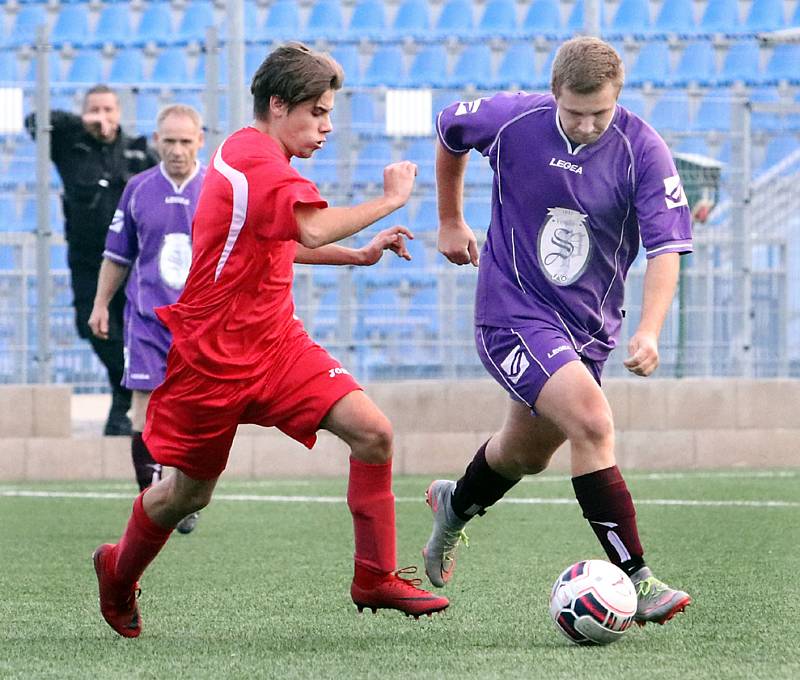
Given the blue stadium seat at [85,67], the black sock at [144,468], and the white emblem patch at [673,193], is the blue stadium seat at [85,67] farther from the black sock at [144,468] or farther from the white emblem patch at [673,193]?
the white emblem patch at [673,193]

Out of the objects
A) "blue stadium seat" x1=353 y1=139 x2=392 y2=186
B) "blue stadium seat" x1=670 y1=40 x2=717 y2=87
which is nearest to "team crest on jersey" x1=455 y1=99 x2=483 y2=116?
"blue stadium seat" x1=353 y1=139 x2=392 y2=186

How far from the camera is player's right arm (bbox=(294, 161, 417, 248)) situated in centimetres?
388

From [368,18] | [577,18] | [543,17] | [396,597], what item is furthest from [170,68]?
[396,597]

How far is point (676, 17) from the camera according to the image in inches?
736

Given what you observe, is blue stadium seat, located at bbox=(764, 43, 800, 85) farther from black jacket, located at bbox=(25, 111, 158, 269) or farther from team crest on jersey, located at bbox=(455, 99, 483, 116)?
team crest on jersey, located at bbox=(455, 99, 483, 116)

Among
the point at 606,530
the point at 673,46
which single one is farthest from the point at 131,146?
the point at 673,46

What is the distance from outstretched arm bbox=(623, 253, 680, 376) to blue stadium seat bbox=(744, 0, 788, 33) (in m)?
15.1

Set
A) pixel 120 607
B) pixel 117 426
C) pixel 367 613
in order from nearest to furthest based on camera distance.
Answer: pixel 120 607 → pixel 367 613 → pixel 117 426

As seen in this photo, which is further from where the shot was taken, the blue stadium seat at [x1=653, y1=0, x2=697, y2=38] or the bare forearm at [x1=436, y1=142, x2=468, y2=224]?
the blue stadium seat at [x1=653, y1=0, x2=697, y2=38]

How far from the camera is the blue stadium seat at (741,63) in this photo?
57.3 ft

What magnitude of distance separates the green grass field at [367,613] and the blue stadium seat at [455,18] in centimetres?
1156

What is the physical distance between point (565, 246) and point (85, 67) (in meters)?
15.4

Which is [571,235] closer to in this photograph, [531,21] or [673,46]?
[673,46]

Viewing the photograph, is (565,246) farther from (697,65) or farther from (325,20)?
(325,20)
